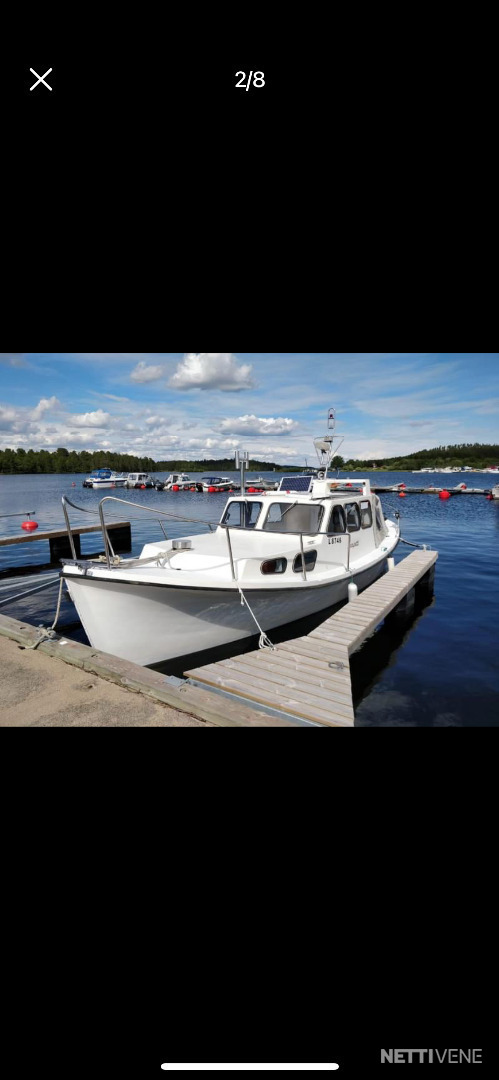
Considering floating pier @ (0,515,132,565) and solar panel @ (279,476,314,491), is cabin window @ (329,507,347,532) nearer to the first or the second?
solar panel @ (279,476,314,491)

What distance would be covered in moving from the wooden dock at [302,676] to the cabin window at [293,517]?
8.15 ft

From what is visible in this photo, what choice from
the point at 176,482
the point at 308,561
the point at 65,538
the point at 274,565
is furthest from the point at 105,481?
the point at 274,565

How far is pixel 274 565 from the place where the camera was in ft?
23.4

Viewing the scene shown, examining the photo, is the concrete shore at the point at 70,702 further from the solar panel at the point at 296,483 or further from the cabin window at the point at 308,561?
the solar panel at the point at 296,483

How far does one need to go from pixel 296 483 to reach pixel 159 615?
16.7 feet

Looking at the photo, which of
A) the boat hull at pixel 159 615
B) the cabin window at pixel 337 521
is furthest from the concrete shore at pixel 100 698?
the cabin window at pixel 337 521

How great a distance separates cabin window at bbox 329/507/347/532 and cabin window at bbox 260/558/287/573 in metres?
1.81
